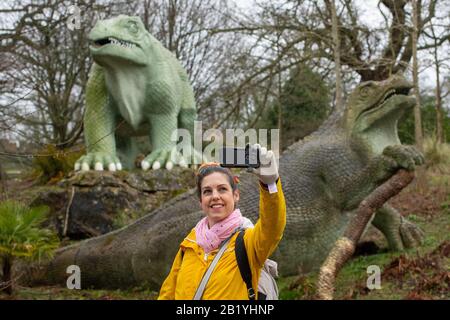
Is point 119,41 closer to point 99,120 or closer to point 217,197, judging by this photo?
point 99,120

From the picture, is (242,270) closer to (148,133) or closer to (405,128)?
(148,133)

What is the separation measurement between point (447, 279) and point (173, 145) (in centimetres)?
559

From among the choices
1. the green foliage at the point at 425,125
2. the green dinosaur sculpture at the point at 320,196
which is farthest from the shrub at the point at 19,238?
the green foliage at the point at 425,125

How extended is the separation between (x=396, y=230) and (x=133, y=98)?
14.9 ft

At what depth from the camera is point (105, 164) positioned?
8.54 metres

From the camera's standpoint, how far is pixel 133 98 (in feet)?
28.4

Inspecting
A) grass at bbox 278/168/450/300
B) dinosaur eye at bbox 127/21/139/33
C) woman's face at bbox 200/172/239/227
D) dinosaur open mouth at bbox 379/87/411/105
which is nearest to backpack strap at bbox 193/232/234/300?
woman's face at bbox 200/172/239/227

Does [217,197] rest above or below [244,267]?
above

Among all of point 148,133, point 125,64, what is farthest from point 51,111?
point 125,64

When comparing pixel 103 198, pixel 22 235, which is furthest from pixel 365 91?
pixel 103 198

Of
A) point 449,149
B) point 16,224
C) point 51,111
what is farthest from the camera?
point 51,111

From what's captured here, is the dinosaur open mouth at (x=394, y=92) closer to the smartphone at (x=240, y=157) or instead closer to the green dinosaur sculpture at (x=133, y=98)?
the smartphone at (x=240, y=157)

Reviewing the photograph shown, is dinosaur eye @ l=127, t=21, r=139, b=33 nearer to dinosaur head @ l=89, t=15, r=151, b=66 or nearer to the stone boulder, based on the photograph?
dinosaur head @ l=89, t=15, r=151, b=66

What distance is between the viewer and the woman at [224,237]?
82.9 inches
